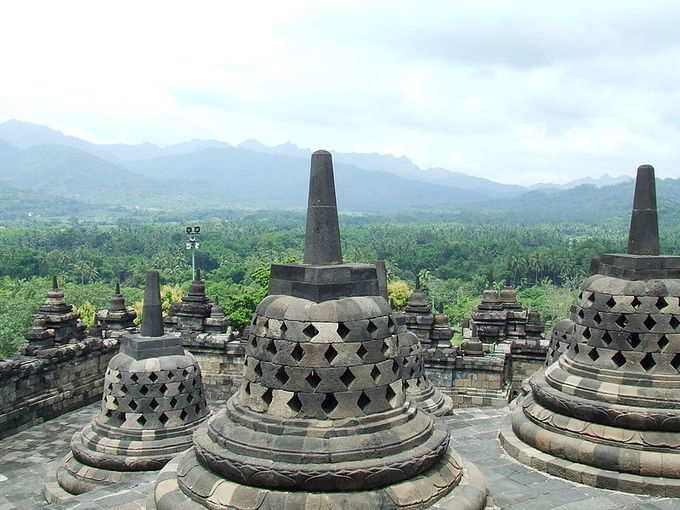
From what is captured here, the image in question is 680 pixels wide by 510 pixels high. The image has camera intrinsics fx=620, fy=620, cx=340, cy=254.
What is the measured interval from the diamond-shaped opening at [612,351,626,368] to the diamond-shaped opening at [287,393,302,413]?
13.6 ft

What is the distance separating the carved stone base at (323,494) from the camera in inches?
191

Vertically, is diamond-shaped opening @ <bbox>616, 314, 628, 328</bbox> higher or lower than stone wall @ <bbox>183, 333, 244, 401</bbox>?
higher

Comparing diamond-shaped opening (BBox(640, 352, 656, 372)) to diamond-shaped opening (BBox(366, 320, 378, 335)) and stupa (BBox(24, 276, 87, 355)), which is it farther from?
stupa (BBox(24, 276, 87, 355))

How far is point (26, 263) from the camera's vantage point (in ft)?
233

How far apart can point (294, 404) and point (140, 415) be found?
18.0 feet

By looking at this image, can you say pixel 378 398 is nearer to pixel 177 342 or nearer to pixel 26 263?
pixel 177 342

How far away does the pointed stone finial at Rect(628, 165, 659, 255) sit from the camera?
294 inches

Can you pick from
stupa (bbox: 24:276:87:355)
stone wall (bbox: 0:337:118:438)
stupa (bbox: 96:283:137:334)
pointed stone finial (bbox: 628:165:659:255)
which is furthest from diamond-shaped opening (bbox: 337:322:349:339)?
stupa (bbox: 96:283:137:334)

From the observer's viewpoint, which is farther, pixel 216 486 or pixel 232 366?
pixel 232 366

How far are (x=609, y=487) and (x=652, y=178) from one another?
367 cm

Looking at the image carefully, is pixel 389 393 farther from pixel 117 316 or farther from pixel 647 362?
pixel 117 316

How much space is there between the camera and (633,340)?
284 inches

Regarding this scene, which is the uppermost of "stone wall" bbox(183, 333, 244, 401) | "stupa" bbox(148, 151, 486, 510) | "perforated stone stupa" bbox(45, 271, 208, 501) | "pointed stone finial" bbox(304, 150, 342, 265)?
"pointed stone finial" bbox(304, 150, 342, 265)

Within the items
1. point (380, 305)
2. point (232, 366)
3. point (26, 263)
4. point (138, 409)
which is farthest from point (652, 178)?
point (26, 263)
